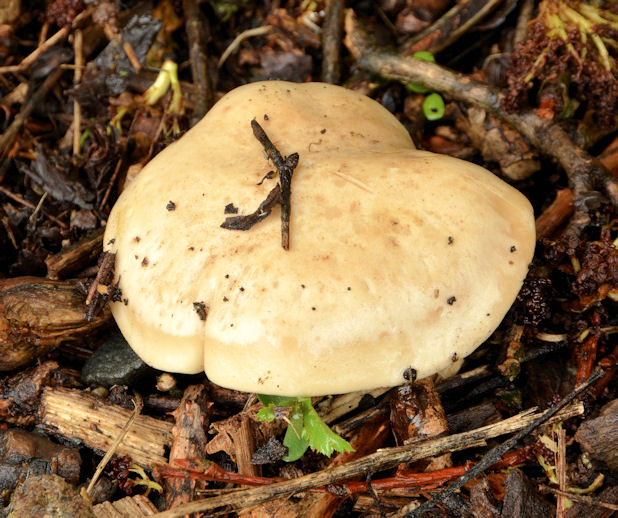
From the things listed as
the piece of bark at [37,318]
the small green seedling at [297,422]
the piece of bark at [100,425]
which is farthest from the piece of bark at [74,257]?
the small green seedling at [297,422]

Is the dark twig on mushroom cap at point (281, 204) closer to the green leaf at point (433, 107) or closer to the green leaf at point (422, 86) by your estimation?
the green leaf at point (433, 107)

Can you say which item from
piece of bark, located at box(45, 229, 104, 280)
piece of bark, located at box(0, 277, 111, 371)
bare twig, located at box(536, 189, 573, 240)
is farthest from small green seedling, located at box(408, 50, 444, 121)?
piece of bark, located at box(0, 277, 111, 371)

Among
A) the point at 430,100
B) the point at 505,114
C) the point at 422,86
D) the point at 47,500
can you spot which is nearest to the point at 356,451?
the point at 47,500

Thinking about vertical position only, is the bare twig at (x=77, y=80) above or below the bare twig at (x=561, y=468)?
above

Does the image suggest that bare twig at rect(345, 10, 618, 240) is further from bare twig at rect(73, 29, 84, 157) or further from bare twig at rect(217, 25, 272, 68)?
bare twig at rect(73, 29, 84, 157)

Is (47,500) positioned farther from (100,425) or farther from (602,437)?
(602,437)

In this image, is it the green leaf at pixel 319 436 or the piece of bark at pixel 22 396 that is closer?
the green leaf at pixel 319 436

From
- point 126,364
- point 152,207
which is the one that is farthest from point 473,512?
point 152,207
